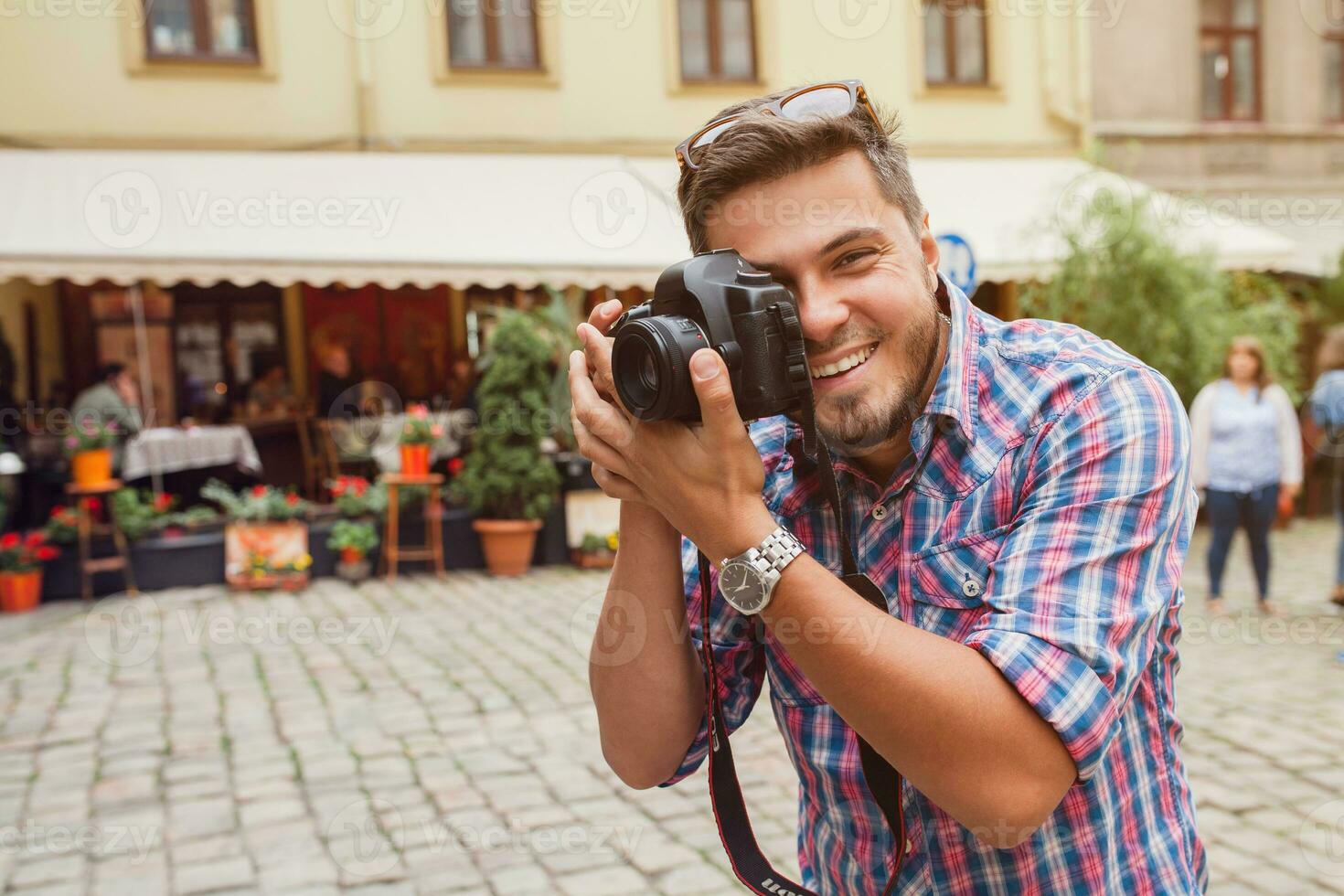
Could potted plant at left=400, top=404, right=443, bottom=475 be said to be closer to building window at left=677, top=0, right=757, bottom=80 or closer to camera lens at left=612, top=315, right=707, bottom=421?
building window at left=677, top=0, right=757, bottom=80

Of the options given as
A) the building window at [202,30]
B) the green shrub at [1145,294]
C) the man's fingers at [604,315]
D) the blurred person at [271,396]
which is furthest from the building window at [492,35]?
the man's fingers at [604,315]

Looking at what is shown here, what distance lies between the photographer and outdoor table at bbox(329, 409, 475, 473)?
30.9 ft

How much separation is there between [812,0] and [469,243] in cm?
577

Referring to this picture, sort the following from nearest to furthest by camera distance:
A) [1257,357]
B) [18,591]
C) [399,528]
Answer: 1. [1257,357]
2. [18,591]
3. [399,528]

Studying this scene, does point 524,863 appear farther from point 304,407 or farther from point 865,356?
point 304,407

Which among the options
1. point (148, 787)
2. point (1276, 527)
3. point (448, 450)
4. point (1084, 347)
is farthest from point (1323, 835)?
point (1276, 527)

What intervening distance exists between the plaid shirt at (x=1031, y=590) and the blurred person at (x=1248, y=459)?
6.48m

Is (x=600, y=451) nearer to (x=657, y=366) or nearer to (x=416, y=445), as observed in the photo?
(x=657, y=366)

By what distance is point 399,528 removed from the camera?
29.6 feet

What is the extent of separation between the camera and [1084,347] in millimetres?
1288

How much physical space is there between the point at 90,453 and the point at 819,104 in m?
8.21

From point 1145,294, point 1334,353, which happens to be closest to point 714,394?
point 1334,353

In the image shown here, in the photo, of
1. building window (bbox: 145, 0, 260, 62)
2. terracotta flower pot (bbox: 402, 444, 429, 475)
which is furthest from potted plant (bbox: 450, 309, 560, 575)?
building window (bbox: 145, 0, 260, 62)

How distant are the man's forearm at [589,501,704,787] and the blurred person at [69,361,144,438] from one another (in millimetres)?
8459
